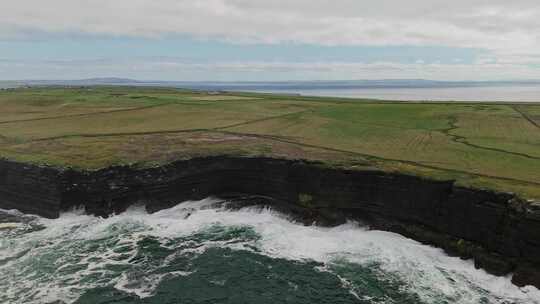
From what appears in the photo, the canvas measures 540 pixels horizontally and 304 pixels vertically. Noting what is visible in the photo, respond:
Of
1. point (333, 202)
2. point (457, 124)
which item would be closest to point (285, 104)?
point (457, 124)

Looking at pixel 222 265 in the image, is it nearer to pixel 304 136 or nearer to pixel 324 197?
pixel 324 197

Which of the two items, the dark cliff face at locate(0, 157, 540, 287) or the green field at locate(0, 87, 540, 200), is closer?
the dark cliff face at locate(0, 157, 540, 287)

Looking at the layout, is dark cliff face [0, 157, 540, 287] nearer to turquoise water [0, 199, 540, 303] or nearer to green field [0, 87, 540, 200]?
turquoise water [0, 199, 540, 303]

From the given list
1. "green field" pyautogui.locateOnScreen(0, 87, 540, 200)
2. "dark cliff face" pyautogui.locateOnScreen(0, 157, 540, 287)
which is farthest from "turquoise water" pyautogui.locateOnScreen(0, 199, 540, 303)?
"green field" pyautogui.locateOnScreen(0, 87, 540, 200)

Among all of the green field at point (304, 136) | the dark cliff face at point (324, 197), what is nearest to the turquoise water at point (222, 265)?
the dark cliff face at point (324, 197)

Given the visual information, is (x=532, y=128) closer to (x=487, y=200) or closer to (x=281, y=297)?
(x=487, y=200)

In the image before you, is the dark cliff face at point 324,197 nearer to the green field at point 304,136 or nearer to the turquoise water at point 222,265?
the turquoise water at point 222,265

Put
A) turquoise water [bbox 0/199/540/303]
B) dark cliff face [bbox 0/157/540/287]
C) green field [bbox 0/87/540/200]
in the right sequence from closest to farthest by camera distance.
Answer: turquoise water [bbox 0/199/540/303] → dark cliff face [bbox 0/157/540/287] → green field [bbox 0/87/540/200]
